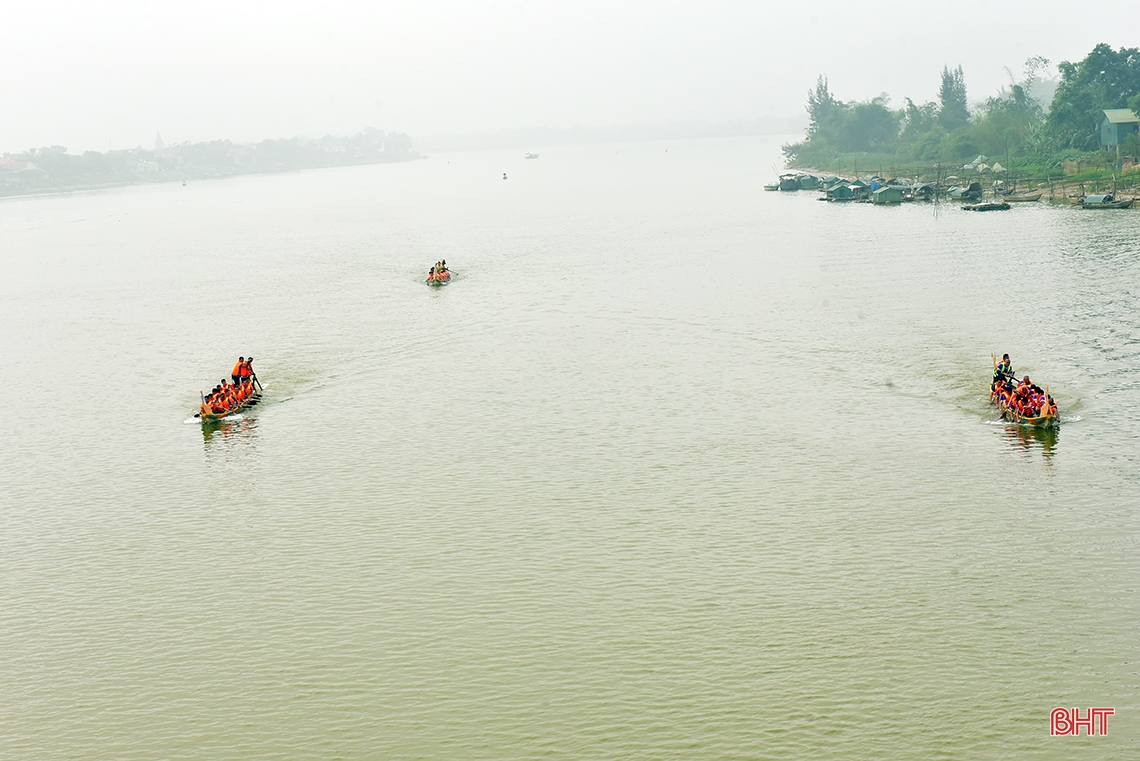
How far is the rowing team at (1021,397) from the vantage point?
3388cm

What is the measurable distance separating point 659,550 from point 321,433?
17387 millimetres

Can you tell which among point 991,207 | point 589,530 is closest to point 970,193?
point 991,207

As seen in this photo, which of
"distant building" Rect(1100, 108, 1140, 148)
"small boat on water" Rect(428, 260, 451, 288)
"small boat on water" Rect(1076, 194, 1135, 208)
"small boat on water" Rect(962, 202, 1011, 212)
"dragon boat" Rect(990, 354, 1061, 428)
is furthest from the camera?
"distant building" Rect(1100, 108, 1140, 148)

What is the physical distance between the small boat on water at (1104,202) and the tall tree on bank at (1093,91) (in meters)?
28.0

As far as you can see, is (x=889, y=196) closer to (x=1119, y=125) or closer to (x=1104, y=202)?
(x=1119, y=125)

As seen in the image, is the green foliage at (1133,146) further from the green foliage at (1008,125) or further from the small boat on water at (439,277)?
the small boat on water at (439,277)

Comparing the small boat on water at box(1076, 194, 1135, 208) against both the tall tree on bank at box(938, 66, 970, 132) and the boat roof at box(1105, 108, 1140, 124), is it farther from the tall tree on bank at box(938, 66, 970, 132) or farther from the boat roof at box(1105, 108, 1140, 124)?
the tall tree on bank at box(938, 66, 970, 132)

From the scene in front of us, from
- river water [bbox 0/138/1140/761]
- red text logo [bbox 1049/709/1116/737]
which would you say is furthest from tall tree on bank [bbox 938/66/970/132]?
red text logo [bbox 1049/709/1116/737]

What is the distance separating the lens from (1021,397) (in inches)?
1359

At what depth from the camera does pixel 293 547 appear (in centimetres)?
2852

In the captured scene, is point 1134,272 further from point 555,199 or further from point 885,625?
point 555,199

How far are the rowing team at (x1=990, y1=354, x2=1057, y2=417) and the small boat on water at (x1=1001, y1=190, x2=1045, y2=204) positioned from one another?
75.8 meters

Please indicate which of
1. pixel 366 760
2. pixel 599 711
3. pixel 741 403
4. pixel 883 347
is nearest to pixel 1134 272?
pixel 883 347

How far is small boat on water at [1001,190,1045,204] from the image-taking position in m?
104
